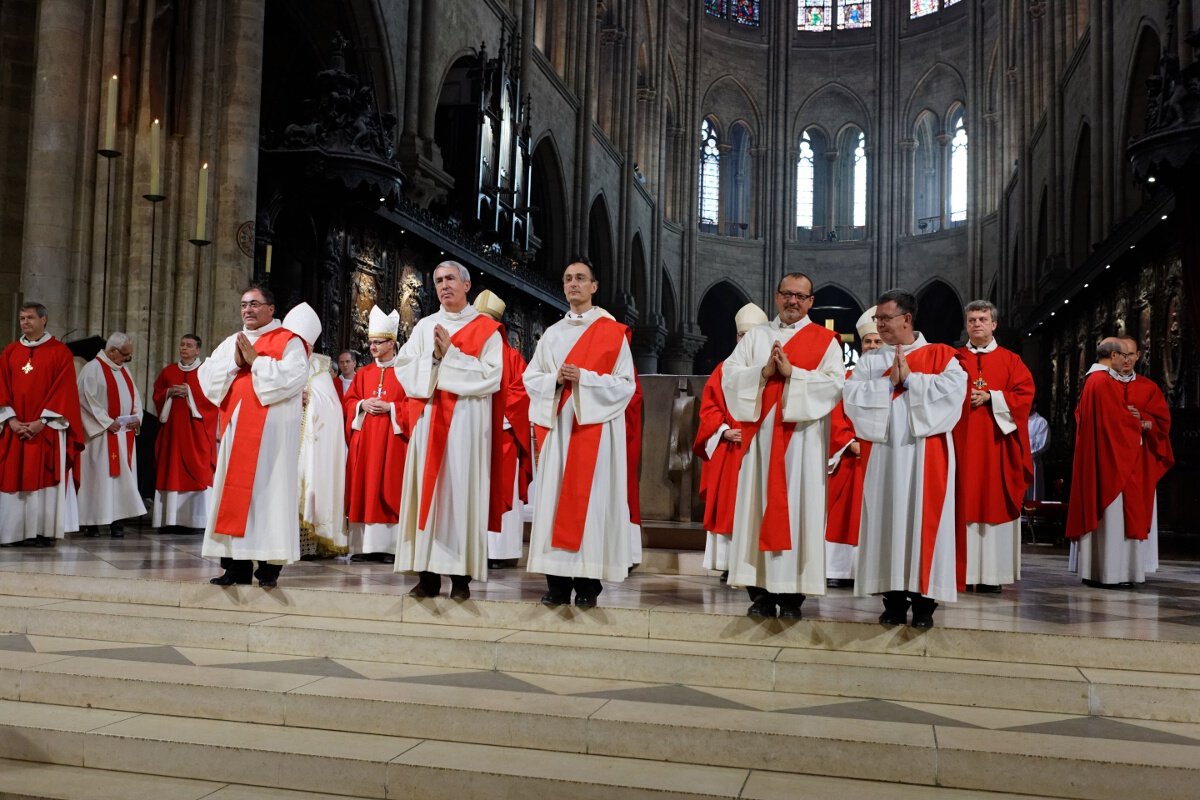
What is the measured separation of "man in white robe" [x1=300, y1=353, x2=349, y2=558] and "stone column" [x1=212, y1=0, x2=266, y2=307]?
309cm

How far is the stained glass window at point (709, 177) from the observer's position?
38156 mm

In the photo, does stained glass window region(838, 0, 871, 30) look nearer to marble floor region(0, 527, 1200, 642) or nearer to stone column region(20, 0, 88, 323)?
stone column region(20, 0, 88, 323)

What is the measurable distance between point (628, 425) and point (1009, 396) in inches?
97.4

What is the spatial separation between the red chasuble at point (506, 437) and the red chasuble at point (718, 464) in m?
1.09

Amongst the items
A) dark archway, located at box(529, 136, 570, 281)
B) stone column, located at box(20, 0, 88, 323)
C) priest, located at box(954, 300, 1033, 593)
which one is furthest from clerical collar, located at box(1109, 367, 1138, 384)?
dark archway, located at box(529, 136, 570, 281)

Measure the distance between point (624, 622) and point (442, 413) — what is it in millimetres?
1497

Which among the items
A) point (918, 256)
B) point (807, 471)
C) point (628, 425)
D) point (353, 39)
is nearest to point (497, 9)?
point (353, 39)

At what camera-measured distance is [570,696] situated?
5039 millimetres

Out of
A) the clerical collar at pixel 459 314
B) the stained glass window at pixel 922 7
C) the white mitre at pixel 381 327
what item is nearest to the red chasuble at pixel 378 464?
the white mitre at pixel 381 327

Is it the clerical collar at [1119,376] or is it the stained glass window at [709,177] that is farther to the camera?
the stained glass window at [709,177]

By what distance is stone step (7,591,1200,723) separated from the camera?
16.3 feet

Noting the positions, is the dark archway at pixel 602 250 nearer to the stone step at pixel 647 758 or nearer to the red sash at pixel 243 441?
the red sash at pixel 243 441

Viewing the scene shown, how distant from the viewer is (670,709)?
484cm

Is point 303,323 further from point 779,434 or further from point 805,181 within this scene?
point 805,181
